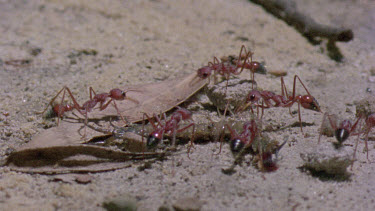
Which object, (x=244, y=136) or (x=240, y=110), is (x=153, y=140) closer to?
(x=244, y=136)

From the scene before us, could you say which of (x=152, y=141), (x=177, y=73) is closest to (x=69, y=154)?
(x=152, y=141)

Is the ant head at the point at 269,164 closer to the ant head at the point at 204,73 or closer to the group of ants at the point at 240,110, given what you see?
the group of ants at the point at 240,110

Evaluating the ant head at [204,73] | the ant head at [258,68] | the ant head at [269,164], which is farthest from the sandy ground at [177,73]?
the ant head at [204,73]

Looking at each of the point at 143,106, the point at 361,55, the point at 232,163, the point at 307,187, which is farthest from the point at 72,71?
the point at 361,55

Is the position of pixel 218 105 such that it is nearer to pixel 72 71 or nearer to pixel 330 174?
pixel 330 174

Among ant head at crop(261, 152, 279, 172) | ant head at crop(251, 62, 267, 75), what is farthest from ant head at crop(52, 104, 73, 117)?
ant head at crop(251, 62, 267, 75)

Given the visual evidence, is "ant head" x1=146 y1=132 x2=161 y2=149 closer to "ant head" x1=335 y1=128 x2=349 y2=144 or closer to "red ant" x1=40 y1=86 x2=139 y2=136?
"red ant" x1=40 y1=86 x2=139 y2=136
